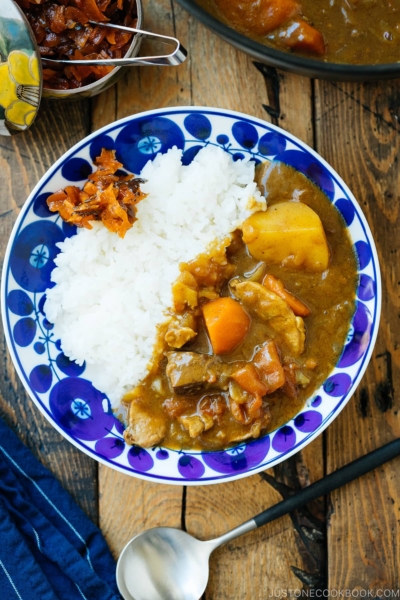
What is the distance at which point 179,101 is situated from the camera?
295 cm

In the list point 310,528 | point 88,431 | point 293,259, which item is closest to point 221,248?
point 293,259

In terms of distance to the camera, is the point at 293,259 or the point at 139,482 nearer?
the point at 293,259

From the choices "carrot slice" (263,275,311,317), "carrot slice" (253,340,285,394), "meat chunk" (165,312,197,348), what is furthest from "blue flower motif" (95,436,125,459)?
"carrot slice" (263,275,311,317)

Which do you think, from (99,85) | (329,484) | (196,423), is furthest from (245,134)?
(329,484)

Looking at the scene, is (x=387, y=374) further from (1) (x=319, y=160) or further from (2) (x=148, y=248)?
(2) (x=148, y=248)

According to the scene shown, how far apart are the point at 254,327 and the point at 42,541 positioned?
60.3 inches

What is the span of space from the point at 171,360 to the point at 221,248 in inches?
22.8

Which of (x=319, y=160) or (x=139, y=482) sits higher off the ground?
(x=319, y=160)

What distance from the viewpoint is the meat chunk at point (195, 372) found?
2.58 meters

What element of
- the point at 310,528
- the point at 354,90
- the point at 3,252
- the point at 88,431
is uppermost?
the point at 354,90

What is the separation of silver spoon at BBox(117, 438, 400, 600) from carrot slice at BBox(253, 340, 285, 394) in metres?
0.64

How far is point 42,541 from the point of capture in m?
2.89

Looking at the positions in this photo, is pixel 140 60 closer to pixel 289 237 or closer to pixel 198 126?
pixel 198 126

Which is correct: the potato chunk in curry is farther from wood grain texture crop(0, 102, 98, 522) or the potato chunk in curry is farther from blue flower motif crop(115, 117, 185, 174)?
wood grain texture crop(0, 102, 98, 522)
